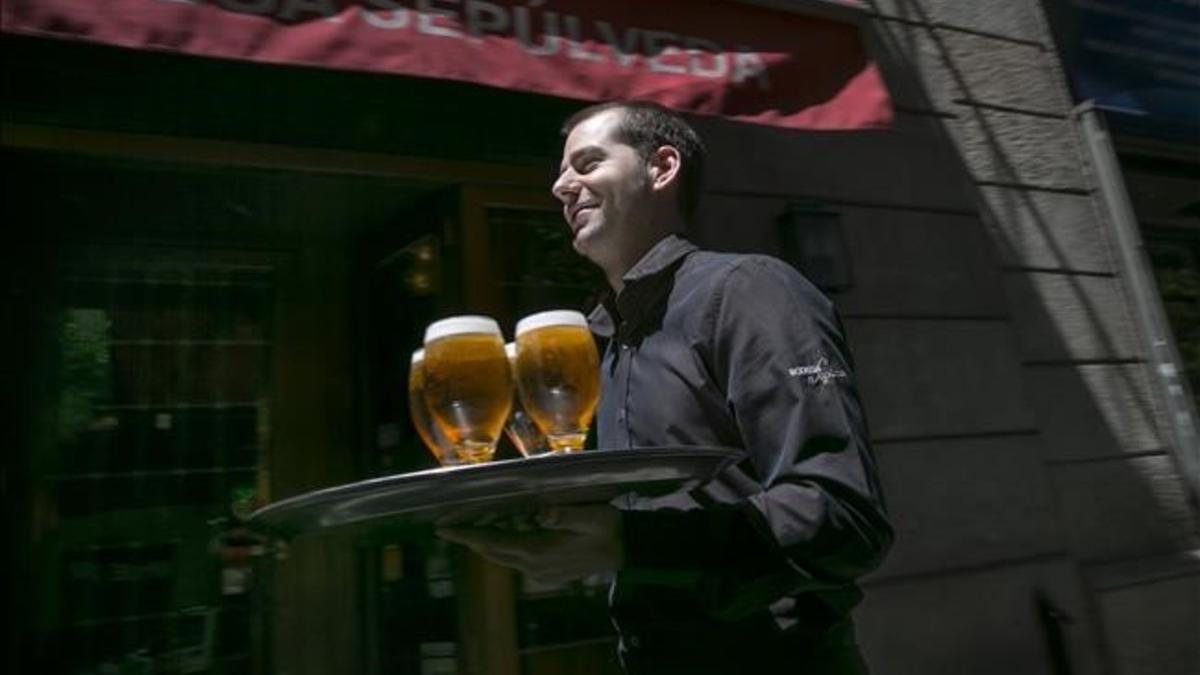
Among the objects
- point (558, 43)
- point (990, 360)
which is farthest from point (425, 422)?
point (990, 360)

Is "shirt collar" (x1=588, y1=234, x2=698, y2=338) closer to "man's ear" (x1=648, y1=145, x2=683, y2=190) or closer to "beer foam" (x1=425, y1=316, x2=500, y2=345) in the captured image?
"man's ear" (x1=648, y1=145, x2=683, y2=190)

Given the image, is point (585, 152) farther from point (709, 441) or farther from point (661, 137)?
point (709, 441)

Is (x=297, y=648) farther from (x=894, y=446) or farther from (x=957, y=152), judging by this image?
(x=957, y=152)

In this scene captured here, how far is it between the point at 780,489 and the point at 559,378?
39 centimetres

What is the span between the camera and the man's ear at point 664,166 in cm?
154

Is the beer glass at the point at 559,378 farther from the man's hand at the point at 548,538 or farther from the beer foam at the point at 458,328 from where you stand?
the man's hand at the point at 548,538

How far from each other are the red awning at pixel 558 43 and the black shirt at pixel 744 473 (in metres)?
1.60

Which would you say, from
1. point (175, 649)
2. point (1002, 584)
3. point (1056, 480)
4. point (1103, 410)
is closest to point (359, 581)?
point (175, 649)

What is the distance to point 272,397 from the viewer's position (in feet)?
12.7

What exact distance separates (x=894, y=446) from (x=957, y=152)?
1.89 metres

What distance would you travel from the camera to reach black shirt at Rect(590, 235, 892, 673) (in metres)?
1.12

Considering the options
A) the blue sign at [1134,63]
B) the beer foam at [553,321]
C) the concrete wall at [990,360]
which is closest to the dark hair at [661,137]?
the beer foam at [553,321]

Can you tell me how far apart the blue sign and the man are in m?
5.43

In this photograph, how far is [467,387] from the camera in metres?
1.29
